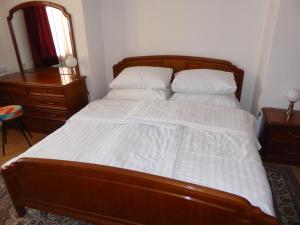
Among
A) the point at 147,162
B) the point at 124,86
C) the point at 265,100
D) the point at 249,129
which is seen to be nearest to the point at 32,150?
the point at 147,162

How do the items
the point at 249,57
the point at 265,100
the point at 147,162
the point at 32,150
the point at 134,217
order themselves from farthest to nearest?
the point at 249,57 < the point at 265,100 < the point at 32,150 < the point at 147,162 < the point at 134,217

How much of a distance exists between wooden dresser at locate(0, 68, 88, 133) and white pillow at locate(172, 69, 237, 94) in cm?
120

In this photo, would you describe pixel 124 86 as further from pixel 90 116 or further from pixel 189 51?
pixel 189 51

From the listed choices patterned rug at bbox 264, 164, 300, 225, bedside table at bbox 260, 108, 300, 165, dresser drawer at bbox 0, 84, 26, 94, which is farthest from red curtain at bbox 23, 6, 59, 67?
patterned rug at bbox 264, 164, 300, 225

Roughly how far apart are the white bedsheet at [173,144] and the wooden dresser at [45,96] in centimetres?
51

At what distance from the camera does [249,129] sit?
183 centimetres

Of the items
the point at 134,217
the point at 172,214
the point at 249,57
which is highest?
the point at 249,57

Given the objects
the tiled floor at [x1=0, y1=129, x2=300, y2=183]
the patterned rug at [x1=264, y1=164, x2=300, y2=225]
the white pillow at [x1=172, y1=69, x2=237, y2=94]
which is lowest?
the patterned rug at [x1=264, y1=164, x2=300, y2=225]

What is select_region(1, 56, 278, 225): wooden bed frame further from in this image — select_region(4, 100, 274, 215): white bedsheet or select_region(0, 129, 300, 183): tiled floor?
select_region(0, 129, 300, 183): tiled floor

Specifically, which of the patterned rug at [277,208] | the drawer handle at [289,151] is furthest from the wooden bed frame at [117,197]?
the drawer handle at [289,151]

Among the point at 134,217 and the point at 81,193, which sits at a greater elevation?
the point at 81,193

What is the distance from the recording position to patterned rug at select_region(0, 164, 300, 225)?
1679mm

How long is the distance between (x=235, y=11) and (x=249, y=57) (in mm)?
528

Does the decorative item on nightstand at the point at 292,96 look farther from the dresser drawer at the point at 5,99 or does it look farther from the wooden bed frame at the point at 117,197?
the dresser drawer at the point at 5,99
